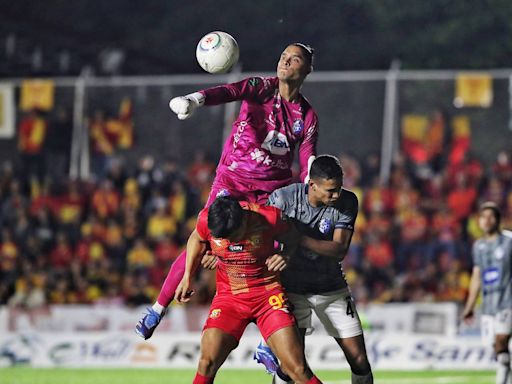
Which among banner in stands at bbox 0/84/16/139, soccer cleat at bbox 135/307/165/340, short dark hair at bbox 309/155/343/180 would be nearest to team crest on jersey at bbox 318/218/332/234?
short dark hair at bbox 309/155/343/180

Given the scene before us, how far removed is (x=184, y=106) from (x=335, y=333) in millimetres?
2327

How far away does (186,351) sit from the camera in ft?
57.4

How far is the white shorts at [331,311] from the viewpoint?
9914 millimetres

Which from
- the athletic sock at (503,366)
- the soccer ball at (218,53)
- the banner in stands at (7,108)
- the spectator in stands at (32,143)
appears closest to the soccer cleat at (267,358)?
the soccer ball at (218,53)

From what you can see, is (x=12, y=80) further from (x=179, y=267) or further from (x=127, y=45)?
(x=179, y=267)

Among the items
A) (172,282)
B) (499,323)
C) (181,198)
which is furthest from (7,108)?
(172,282)

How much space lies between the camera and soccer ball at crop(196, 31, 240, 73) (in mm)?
9672

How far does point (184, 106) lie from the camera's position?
9.05 metres

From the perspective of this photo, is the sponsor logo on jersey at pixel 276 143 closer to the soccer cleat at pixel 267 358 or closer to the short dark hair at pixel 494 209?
the soccer cleat at pixel 267 358

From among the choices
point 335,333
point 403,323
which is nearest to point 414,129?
point 403,323

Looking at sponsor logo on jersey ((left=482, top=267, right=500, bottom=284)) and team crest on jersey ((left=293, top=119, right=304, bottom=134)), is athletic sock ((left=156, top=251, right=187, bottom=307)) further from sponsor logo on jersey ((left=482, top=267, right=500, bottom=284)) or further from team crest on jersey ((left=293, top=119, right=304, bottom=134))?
sponsor logo on jersey ((left=482, top=267, right=500, bottom=284))

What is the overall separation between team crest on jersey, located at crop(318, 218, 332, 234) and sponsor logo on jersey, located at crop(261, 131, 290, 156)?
28.8 inches

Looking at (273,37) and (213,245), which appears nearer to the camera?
(213,245)

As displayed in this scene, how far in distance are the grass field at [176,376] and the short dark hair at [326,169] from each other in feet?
20.4
